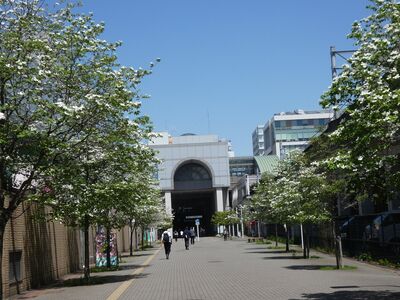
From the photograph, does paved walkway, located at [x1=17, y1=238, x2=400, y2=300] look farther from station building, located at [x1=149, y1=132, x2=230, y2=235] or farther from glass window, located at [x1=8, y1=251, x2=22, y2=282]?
station building, located at [x1=149, y1=132, x2=230, y2=235]

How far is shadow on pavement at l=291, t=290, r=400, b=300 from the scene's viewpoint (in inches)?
541

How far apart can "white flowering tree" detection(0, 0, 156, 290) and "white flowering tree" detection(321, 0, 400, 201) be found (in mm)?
5987

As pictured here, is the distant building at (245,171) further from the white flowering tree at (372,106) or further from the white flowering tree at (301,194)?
the white flowering tree at (372,106)

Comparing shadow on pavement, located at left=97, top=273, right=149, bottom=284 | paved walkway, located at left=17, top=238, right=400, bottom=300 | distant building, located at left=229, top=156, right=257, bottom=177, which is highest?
A: distant building, located at left=229, top=156, right=257, bottom=177

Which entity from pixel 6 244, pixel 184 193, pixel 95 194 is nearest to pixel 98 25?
pixel 95 194

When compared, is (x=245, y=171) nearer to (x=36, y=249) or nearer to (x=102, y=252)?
(x=102, y=252)

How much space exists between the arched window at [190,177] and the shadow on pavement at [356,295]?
9314 cm

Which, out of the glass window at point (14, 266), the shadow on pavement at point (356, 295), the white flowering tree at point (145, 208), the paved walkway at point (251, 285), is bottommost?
the paved walkway at point (251, 285)

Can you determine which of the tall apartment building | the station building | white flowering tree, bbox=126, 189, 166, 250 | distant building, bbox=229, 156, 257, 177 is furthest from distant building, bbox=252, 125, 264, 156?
white flowering tree, bbox=126, 189, 166, 250

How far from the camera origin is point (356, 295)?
14211mm

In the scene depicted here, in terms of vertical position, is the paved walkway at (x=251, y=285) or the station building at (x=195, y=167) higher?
the station building at (x=195, y=167)

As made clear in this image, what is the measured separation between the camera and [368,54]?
1284 cm

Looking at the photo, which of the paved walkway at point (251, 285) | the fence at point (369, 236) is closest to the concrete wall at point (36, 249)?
the paved walkway at point (251, 285)

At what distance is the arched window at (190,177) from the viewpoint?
4257 inches
